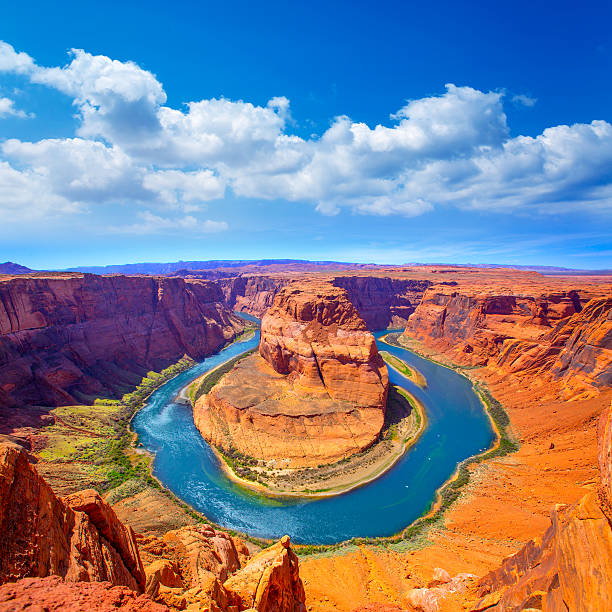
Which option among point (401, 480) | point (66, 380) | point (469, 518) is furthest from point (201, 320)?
point (469, 518)

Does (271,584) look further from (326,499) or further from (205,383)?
(205,383)

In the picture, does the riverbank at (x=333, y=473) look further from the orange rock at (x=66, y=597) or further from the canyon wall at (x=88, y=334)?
the orange rock at (x=66, y=597)

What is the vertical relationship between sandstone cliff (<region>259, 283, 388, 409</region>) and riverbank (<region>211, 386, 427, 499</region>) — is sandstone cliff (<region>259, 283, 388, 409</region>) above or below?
above

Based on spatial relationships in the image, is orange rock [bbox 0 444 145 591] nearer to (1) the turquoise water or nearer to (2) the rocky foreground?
(2) the rocky foreground

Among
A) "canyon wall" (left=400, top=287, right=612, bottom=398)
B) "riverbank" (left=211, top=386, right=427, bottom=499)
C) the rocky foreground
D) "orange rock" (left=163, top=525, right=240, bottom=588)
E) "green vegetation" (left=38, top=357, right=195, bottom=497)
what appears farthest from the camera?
"canyon wall" (left=400, top=287, right=612, bottom=398)

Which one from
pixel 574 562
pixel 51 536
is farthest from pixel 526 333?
pixel 51 536

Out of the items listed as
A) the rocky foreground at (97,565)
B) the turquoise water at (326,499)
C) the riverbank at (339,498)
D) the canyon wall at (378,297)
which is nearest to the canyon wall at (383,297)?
the canyon wall at (378,297)

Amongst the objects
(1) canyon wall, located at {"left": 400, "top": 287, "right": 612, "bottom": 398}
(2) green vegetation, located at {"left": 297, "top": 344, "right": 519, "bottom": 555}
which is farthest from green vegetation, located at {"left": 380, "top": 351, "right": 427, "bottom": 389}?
(2) green vegetation, located at {"left": 297, "top": 344, "right": 519, "bottom": 555}

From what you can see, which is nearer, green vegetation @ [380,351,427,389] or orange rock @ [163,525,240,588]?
orange rock @ [163,525,240,588]
